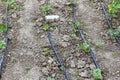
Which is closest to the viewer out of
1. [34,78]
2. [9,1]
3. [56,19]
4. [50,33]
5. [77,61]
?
[34,78]

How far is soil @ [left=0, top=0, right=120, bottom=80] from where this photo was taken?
5750 mm

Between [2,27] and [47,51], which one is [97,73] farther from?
[2,27]

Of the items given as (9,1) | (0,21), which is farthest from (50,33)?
(9,1)

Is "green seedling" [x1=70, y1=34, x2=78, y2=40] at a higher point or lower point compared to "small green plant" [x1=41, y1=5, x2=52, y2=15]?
lower

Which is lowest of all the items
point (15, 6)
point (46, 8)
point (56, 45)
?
point (56, 45)

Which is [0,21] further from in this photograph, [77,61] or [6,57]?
[77,61]

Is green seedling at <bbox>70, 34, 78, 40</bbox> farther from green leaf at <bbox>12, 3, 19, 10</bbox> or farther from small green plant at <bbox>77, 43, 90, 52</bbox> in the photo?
green leaf at <bbox>12, 3, 19, 10</bbox>

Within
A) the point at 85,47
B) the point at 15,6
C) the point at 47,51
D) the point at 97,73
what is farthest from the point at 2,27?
the point at 97,73

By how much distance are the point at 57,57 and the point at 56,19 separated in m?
1.65

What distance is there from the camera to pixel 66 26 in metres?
7.24

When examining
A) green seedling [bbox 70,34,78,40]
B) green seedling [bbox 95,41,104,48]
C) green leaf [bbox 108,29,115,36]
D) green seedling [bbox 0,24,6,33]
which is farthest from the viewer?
green seedling [bbox 0,24,6,33]

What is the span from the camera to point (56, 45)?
652 centimetres

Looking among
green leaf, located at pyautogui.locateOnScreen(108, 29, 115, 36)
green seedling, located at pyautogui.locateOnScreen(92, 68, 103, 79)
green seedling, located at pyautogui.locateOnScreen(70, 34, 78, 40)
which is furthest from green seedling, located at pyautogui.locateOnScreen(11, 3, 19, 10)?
green seedling, located at pyautogui.locateOnScreen(92, 68, 103, 79)

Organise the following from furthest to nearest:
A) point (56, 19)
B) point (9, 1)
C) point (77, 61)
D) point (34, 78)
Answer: point (9, 1)
point (56, 19)
point (77, 61)
point (34, 78)
